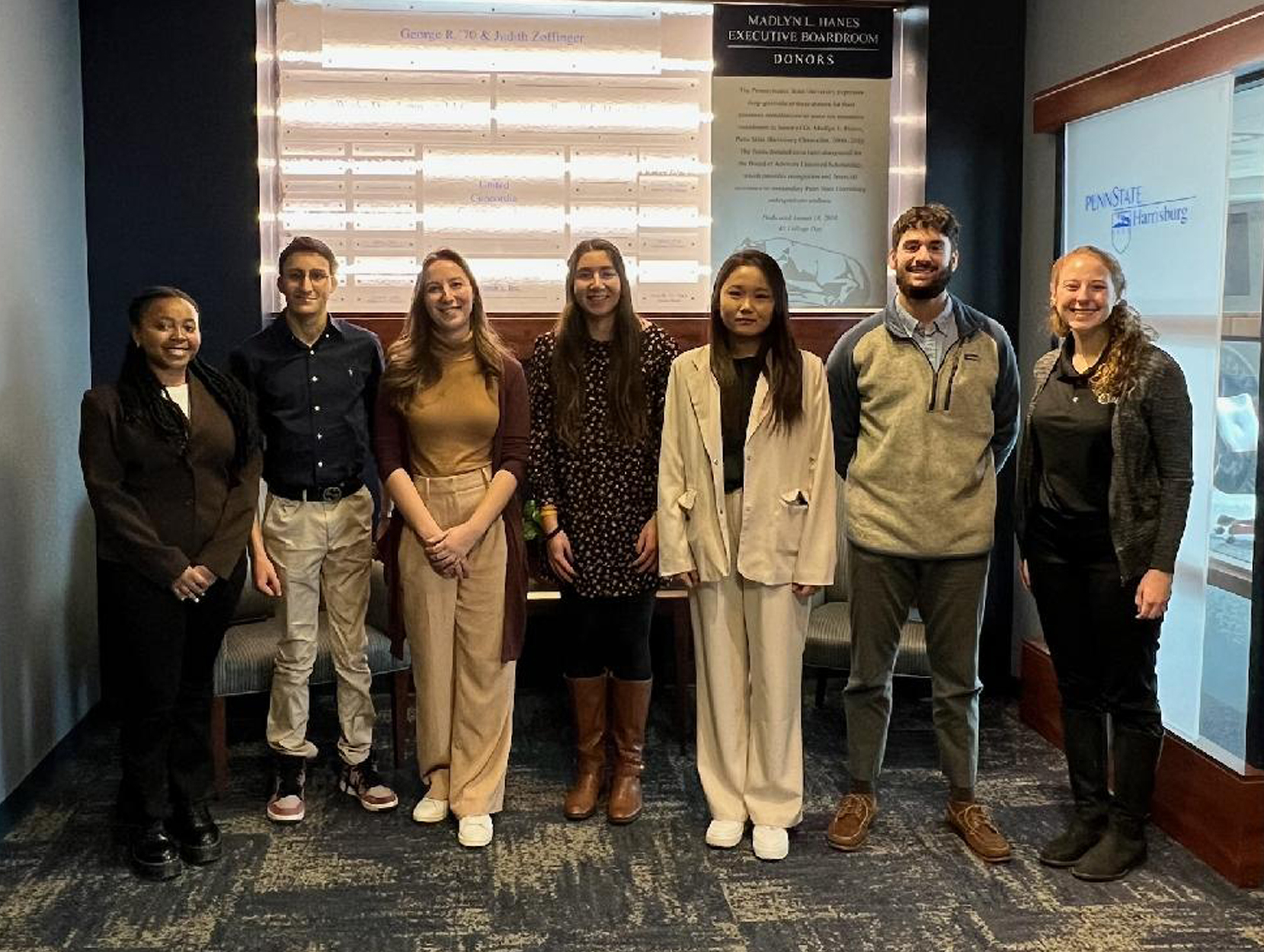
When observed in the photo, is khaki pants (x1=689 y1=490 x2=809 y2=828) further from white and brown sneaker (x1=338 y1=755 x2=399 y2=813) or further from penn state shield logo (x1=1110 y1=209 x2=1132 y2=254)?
penn state shield logo (x1=1110 y1=209 x2=1132 y2=254)

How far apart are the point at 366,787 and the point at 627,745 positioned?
0.70 m

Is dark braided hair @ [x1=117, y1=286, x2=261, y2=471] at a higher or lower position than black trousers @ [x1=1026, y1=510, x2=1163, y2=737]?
higher

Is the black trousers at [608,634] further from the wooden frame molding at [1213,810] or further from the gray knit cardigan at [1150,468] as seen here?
the wooden frame molding at [1213,810]

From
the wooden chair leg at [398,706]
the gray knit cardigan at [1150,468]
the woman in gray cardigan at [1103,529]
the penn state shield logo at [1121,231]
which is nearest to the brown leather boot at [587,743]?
the wooden chair leg at [398,706]

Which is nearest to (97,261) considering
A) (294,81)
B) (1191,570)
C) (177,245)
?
(177,245)

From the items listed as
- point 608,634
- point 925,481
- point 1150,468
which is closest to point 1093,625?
point 1150,468

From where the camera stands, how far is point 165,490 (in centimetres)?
288

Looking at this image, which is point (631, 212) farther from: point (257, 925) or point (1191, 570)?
point (257, 925)

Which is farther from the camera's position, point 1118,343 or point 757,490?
point 757,490

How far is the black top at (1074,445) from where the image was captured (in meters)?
2.82

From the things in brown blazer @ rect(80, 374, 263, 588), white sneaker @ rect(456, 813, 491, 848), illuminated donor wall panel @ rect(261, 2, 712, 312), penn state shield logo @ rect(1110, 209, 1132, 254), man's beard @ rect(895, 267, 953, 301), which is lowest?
white sneaker @ rect(456, 813, 491, 848)

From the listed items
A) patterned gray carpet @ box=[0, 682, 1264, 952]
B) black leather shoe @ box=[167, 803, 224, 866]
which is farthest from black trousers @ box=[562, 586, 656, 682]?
black leather shoe @ box=[167, 803, 224, 866]

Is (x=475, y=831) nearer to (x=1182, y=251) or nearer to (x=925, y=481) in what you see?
(x=925, y=481)

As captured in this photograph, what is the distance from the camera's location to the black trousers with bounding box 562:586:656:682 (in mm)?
3207
